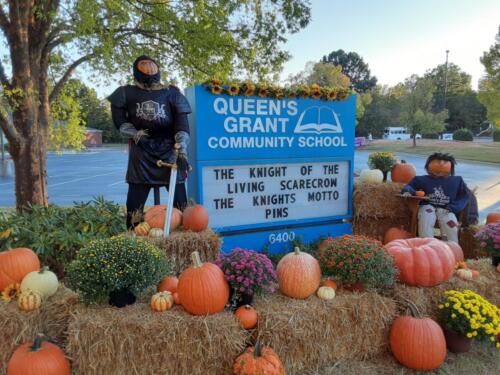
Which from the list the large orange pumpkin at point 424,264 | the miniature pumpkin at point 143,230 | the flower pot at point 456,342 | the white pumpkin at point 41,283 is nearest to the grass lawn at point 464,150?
the large orange pumpkin at point 424,264

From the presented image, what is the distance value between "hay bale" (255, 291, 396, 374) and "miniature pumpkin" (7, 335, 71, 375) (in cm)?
127

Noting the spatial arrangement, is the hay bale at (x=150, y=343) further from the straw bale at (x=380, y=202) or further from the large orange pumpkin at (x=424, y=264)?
the straw bale at (x=380, y=202)

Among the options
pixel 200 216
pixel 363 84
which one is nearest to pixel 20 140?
pixel 200 216

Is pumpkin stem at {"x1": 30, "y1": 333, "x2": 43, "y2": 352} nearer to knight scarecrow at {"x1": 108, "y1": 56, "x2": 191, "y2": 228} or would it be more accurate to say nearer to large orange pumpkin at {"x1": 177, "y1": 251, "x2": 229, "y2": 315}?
large orange pumpkin at {"x1": 177, "y1": 251, "x2": 229, "y2": 315}

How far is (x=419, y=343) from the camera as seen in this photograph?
2.79 metres

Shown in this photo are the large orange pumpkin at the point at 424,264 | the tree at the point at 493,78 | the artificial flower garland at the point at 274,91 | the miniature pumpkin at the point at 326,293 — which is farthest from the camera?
the tree at the point at 493,78

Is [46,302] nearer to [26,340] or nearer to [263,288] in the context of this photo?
[26,340]

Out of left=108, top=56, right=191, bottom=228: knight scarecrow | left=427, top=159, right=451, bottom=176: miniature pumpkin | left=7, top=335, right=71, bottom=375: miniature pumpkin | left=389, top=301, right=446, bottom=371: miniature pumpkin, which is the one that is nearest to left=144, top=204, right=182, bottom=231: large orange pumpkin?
left=108, top=56, right=191, bottom=228: knight scarecrow

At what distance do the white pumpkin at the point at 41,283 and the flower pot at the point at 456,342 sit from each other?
3.03 metres

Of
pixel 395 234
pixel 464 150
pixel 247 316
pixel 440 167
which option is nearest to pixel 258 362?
pixel 247 316

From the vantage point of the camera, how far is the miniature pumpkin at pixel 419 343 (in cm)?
279

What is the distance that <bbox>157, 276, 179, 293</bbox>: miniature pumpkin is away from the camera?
9.73 feet

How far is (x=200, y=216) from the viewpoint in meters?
3.72

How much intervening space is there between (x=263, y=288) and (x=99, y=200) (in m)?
3.17
